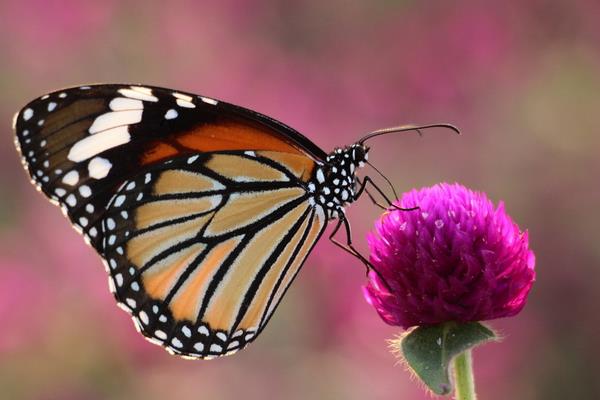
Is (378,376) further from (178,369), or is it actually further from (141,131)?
(141,131)

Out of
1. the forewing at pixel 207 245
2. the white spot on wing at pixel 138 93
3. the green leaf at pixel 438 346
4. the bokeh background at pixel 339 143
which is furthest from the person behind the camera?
the bokeh background at pixel 339 143

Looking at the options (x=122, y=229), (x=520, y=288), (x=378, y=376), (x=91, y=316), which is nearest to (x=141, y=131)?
(x=122, y=229)

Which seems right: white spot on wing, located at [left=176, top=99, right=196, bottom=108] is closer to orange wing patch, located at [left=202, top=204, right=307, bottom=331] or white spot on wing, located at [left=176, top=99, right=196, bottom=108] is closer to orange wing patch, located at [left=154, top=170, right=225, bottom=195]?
orange wing patch, located at [left=154, top=170, right=225, bottom=195]

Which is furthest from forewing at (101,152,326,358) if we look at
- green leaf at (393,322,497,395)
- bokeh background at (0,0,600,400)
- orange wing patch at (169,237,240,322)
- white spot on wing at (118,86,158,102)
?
bokeh background at (0,0,600,400)

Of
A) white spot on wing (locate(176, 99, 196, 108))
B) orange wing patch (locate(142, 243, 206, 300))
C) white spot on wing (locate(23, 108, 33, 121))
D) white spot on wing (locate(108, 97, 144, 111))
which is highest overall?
white spot on wing (locate(176, 99, 196, 108))

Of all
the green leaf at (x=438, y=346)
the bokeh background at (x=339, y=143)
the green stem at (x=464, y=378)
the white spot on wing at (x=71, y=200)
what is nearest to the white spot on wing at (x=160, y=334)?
the white spot on wing at (x=71, y=200)

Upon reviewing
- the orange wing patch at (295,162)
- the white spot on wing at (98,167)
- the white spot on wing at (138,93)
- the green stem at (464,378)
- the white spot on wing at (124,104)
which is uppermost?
the orange wing patch at (295,162)

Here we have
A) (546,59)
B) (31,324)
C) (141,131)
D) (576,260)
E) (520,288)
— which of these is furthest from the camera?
(546,59)

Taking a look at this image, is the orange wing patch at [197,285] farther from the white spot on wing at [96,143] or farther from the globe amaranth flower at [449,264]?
the globe amaranth flower at [449,264]
